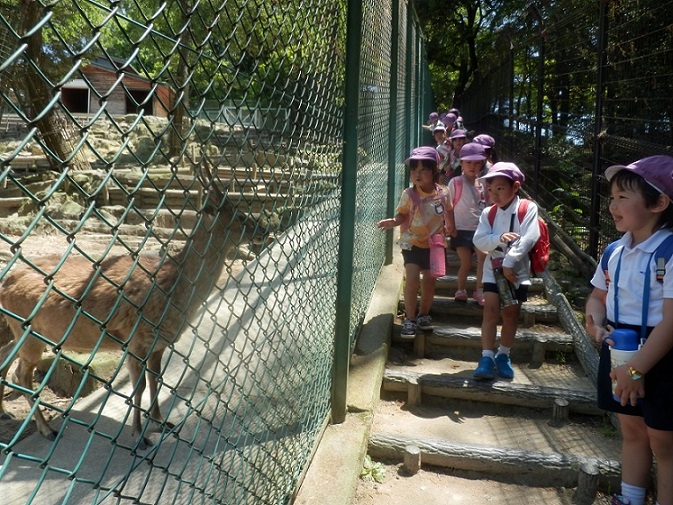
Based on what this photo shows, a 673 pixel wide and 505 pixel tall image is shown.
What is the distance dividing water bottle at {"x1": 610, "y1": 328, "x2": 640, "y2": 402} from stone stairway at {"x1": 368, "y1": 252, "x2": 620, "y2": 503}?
99cm

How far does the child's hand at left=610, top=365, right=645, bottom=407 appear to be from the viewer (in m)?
2.66

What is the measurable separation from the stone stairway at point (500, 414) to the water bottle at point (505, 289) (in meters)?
0.59

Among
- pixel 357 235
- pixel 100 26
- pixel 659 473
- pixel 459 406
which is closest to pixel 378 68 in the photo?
pixel 357 235

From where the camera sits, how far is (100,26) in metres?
1.16

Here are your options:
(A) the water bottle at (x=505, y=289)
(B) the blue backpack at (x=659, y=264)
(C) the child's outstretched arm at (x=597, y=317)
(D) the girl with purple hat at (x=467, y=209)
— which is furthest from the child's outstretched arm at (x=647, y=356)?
(D) the girl with purple hat at (x=467, y=209)

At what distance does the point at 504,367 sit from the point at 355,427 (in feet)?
4.86

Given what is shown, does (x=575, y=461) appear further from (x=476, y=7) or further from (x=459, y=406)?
(x=476, y=7)

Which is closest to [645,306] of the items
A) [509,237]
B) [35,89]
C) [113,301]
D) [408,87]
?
[509,237]

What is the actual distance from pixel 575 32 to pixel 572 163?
1718 millimetres

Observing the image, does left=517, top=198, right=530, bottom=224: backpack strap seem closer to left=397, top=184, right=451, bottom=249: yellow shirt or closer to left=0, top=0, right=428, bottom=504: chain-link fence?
left=397, top=184, right=451, bottom=249: yellow shirt

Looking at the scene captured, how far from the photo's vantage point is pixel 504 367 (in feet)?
15.2

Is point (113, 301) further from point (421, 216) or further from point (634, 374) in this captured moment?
point (634, 374)

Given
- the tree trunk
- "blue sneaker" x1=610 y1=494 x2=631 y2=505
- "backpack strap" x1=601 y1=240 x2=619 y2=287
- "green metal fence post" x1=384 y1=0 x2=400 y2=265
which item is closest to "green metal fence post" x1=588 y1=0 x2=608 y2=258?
"green metal fence post" x1=384 y1=0 x2=400 y2=265

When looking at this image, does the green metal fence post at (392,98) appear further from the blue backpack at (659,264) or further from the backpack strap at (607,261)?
the blue backpack at (659,264)
